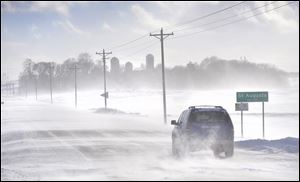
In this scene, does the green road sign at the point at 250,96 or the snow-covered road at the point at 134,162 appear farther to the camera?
the green road sign at the point at 250,96

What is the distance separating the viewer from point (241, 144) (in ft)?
82.7

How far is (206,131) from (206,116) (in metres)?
0.64

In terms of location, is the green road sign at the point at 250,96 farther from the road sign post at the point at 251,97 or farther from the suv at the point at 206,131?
the suv at the point at 206,131

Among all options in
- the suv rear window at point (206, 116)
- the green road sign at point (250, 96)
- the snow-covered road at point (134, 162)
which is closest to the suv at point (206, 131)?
the suv rear window at point (206, 116)

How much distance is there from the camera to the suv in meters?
17.8

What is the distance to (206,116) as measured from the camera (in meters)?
18.2

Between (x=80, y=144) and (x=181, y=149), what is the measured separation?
25.6 feet

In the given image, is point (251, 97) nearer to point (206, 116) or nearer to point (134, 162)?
point (206, 116)

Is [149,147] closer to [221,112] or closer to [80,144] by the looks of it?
[80,144]

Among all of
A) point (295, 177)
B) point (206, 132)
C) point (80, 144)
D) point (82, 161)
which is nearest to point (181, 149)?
point (206, 132)

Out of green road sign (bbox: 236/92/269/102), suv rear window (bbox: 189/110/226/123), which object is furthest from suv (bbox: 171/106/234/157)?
green road sign (bbox: 236/92/269/102)

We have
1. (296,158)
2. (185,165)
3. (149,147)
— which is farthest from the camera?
(149,147)

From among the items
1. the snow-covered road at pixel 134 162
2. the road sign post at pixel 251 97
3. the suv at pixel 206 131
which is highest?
the road sign post at pixel 251 97

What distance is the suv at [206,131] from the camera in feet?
58.3
